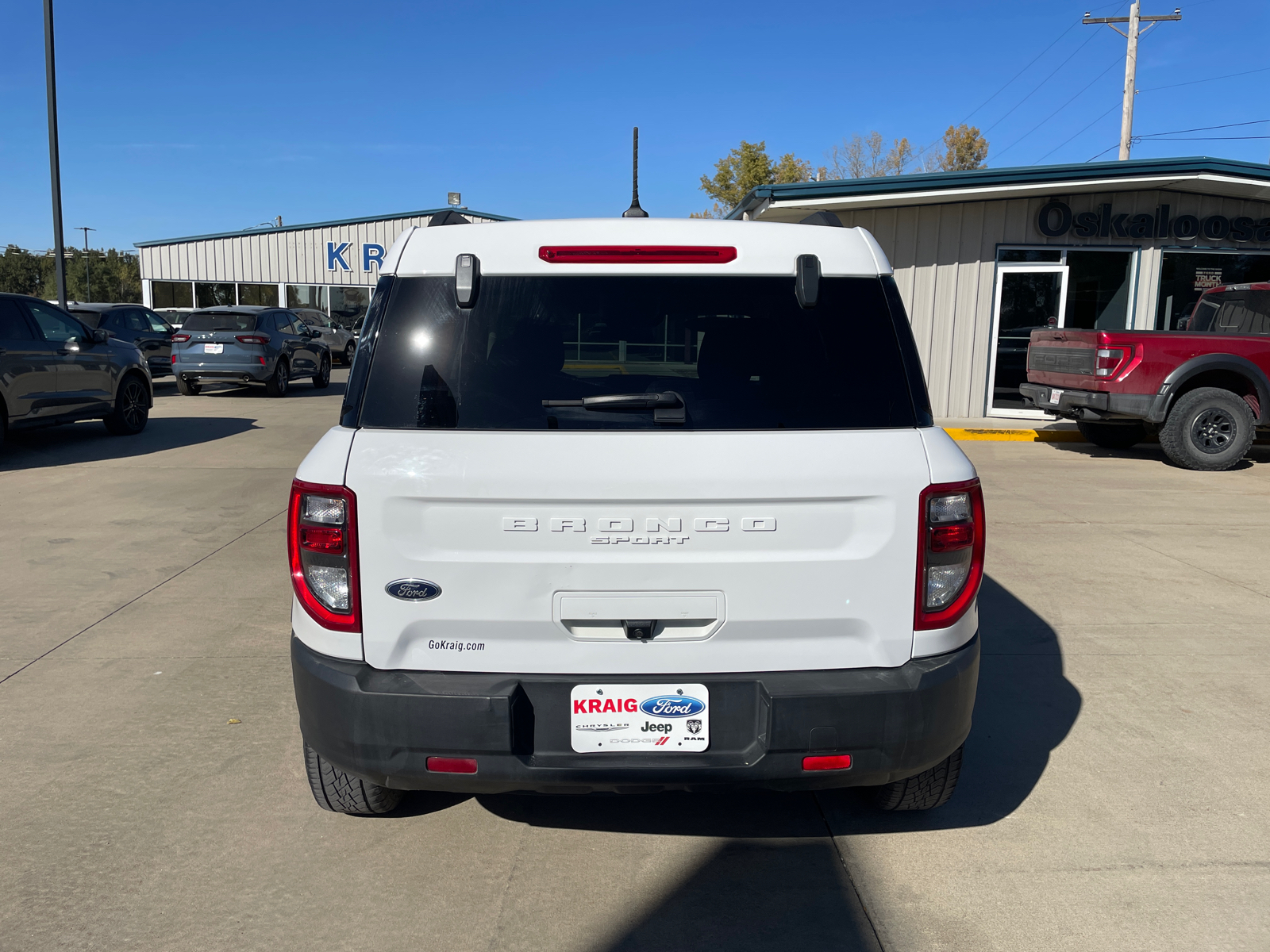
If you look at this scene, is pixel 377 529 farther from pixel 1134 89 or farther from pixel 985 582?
pixel 1134 89

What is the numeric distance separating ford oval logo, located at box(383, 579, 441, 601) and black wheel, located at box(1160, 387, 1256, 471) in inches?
427

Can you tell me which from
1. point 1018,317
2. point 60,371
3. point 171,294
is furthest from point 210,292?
point 1018,317

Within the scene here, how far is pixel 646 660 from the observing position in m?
2.53

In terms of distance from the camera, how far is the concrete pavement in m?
2.69

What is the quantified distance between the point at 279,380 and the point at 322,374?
2.39m

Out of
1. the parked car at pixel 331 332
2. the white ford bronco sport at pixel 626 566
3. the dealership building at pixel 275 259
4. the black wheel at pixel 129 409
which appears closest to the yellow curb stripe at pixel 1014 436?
the black wheel at pixel 129 409

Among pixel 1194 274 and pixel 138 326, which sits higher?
pixel 1194 274

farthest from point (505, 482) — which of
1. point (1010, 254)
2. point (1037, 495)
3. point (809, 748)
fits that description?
point (1010, 254)

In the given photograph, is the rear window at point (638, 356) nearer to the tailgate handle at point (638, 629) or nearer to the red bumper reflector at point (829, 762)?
Answer: the tailgate handle at point (638, 629)

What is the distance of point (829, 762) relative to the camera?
2.57m

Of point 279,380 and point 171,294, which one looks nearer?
point 279,380

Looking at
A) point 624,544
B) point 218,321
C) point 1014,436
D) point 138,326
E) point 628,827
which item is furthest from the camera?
point 138,326

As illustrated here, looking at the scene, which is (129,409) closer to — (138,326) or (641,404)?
(138,326)

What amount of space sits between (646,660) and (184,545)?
5.65 metres
